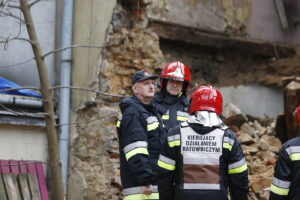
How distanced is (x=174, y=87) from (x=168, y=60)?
357 centimetres

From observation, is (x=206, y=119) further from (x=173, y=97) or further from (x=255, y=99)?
(x=255, y=99)

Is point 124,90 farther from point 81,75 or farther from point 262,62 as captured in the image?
point 262,62

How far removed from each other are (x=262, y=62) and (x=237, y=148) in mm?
6147

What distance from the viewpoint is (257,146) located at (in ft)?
29.5

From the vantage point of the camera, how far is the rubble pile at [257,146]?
8148 mm

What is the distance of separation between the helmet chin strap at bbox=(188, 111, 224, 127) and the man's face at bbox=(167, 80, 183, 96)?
49.6 inches

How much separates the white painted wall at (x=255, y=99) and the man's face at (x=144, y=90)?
4413 mm

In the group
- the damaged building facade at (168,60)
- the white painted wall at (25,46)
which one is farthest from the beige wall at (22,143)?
the white painted wall at (25,46)

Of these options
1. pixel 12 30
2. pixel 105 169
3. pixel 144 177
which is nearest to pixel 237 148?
pixel 144 177

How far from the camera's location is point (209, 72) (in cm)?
1085

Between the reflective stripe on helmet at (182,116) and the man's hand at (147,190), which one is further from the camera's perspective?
the reflective stripe on helmet at (182,116)

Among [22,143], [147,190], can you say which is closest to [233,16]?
[22,143]

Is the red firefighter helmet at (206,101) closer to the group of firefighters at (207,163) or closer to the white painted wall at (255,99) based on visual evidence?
the group of firefighters at (207,163)

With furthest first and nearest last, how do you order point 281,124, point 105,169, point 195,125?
point 281,124
point 105,169
point 195,125
